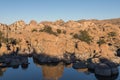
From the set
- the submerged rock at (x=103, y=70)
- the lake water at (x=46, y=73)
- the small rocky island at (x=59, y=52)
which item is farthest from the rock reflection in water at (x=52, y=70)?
the submerged rock at (x=103, y=70)

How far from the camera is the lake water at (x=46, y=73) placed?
55.6 m

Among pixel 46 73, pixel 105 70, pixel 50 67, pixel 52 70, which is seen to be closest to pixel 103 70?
pixel 105 70

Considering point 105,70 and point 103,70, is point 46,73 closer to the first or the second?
point 103,70

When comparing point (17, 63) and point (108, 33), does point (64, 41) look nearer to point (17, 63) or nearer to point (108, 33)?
point (17, 63)

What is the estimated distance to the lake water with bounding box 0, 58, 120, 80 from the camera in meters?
55.6

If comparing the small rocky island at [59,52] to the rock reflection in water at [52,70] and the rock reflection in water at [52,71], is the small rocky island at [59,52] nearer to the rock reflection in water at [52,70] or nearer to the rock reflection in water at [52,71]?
the rock reflection in water at [52,70]

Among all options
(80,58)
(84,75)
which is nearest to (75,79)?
(84,75)

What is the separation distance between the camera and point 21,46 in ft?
290

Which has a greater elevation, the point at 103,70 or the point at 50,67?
the point at 103,70

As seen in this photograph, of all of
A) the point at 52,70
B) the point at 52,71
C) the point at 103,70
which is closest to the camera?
the point at 103,70

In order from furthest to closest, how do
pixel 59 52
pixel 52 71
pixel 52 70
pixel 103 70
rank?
pixel 59 52
pixel 52 70
pixel 52 71
pixel 103 70

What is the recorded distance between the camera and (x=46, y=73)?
60000mm

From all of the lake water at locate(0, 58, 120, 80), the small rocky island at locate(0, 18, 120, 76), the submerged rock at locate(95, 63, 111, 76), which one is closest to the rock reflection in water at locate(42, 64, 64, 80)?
the lake water at locate(0, 58, 120, 80)

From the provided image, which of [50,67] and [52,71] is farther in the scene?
[50,67]
